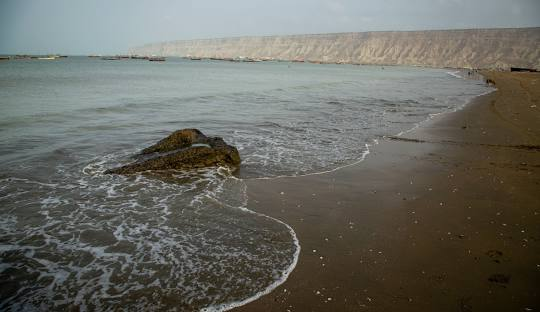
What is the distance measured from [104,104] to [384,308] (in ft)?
69.2

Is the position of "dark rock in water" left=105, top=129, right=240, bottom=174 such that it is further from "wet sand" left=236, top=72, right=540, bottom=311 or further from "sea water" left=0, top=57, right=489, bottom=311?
"wet sand" left=236, top=72, right=540, bottom=311

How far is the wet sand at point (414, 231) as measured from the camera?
3.71 meters

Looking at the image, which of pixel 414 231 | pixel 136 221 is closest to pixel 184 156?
pixel 136 221

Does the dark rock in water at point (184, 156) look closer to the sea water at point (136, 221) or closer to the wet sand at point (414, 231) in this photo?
the sea water at point (136, 221)

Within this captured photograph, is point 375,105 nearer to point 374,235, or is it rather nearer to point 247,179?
point 247,179

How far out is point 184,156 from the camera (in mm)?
8758

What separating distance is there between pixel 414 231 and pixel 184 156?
5828 mm

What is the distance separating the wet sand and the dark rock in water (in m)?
1.75

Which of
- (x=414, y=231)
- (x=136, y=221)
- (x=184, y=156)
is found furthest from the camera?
(x=184, y=156)

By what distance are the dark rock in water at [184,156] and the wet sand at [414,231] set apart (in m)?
1.75

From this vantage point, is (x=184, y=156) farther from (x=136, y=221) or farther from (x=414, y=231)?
(x=414, y=231)

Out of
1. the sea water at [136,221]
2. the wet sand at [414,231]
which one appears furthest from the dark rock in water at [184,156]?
the wet sand at [414,231]

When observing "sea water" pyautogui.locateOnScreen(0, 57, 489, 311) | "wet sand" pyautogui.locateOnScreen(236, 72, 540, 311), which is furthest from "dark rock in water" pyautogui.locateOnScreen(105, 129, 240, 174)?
"wet sand" pyautogui.locateOnScreen(236, 72, 540, 311)

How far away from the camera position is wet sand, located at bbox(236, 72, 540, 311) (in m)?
3.71
